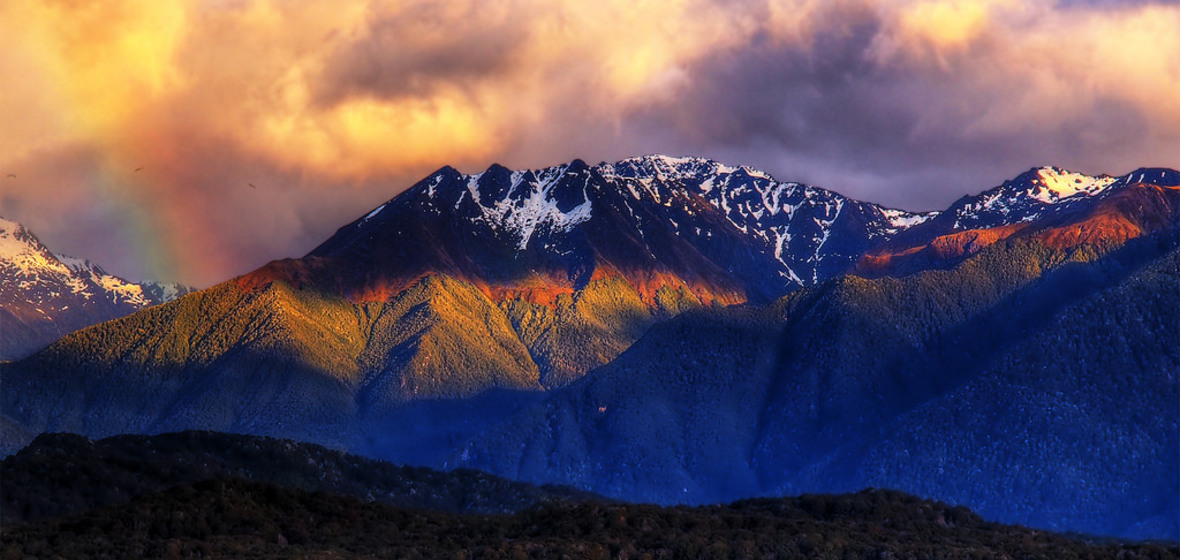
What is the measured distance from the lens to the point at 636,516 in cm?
9675

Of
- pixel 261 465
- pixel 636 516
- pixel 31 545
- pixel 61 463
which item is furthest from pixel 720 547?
pixel 261 465

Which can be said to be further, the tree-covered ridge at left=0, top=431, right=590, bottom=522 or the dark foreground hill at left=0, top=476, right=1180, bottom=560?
the tree-covered ridge at left=0, top=431, right=590, bottom=522

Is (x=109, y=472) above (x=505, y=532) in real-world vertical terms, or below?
above

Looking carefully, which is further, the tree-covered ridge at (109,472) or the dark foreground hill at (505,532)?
the tree-covered ridge at (109,472)

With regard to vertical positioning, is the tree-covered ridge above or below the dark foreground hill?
above

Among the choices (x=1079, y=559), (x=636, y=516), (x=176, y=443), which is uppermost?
(x=176, y=443)

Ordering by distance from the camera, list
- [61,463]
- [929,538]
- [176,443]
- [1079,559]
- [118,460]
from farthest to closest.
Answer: [176,443] → [118,460] → [61,463] → [929,538] → [1079,559]

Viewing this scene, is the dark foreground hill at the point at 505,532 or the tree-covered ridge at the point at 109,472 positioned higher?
the tree-covered ridge at the point at 109,472

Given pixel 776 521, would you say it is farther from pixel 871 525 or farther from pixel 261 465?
pixel 261 465

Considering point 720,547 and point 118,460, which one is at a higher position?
point 118,460

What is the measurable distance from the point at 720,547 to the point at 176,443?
126 meters

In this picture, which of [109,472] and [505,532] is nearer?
[505,532]

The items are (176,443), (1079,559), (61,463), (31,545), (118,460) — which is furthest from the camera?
(176,443)

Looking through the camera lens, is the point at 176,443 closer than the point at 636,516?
No
